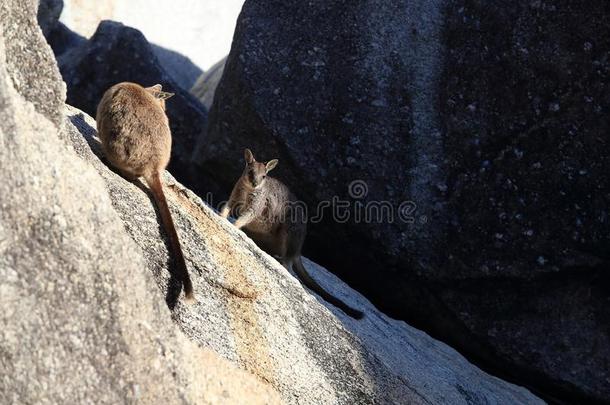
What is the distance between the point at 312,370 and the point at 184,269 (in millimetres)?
1024

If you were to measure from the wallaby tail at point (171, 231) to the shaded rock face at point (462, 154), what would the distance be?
9.34ft

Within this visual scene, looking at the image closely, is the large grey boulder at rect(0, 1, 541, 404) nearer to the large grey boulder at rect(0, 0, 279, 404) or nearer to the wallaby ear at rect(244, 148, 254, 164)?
the large grey boulder at rect(0, 0, 279, 404)

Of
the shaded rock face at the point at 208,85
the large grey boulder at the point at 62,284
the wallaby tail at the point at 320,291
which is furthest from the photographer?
the shaded rock face at the point at 208,85

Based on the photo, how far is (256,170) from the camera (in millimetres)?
8188

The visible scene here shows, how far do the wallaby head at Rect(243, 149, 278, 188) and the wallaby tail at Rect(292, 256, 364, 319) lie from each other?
84 centimetres

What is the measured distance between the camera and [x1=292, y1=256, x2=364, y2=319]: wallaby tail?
7.00 metres

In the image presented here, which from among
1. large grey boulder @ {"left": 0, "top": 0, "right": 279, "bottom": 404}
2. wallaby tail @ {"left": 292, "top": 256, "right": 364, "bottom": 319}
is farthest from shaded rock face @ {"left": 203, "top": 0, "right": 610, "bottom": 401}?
large grey boulder @ {"left": 0, "top": 0, "right": 279, "bottom": 404}

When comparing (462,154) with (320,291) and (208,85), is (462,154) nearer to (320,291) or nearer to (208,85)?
(320,291)

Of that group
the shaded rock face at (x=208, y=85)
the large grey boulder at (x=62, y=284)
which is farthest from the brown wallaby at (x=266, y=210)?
the shaded rock face at (x=208, y=85)

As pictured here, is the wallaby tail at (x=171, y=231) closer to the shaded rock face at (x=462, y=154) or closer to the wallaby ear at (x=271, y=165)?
the wallaby ear at (x=271, y=165)

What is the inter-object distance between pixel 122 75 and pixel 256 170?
3.11m

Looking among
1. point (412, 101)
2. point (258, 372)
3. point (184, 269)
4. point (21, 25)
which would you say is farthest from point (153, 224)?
point (412, 101)

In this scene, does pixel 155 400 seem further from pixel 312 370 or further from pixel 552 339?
pixel 552 339

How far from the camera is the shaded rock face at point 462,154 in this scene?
A: 8.05 m
